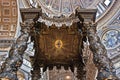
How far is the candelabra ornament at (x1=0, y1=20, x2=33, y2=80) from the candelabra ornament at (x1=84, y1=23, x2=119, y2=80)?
1221 mm

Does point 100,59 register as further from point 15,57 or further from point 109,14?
point 109,14

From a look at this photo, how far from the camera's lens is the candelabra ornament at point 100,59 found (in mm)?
5015

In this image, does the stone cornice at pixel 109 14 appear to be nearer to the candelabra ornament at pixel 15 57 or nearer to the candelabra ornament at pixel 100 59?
the candelabra ornament at pixel 100 59

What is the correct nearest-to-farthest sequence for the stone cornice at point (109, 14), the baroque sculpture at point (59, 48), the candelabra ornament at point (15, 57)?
1. the candelabra ornament at point (15, 57)
2. the baroque sculpture at point (59, 48)
3. the stone cornice at point (109, 14)

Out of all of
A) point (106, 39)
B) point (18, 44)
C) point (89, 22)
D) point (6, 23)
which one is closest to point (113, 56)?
point (106, 39)

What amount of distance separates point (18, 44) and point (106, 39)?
855 cm

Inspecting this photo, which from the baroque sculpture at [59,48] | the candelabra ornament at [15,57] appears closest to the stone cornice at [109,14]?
the baroque sculpture at [59,48]

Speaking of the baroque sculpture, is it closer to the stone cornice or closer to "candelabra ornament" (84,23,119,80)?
"candelabra ornament" (84,23,119,80)

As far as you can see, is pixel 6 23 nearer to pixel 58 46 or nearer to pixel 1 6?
pixel 1 6

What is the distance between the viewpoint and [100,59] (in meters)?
5.28

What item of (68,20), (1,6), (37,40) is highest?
(1,6)

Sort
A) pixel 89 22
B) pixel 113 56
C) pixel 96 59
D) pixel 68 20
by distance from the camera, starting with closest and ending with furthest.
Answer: pixel 96 59 → pixel 89 22 → pixel 68 20 → pixel 113 56

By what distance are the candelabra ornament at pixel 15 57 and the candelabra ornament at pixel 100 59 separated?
122 centimetres

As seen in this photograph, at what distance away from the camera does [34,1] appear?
14.3m
